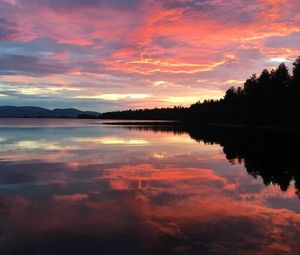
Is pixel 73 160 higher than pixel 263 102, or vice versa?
pixel 263 102

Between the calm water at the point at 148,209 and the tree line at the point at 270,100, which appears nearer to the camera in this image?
the calm water at the point at 148,209

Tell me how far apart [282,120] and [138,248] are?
305ft

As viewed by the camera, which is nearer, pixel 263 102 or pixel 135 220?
pixel 135 220

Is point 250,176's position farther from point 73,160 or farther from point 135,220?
point 73,160

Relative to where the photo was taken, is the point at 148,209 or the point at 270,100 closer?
the point at 148,209

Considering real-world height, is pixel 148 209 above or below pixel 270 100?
below

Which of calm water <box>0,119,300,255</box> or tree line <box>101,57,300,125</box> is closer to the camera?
calm water <box>0,119,300,255</box>

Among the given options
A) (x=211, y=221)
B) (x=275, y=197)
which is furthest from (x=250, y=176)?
(x=211, y=221)

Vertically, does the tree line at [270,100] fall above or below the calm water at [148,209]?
above

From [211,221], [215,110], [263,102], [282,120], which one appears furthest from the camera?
[215,110]

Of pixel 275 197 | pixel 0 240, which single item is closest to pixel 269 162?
pixel 275 197

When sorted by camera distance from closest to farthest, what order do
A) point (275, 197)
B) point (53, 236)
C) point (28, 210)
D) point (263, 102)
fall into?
point (53, 236), point (28, 210), point (275, 197), point (263, 102)

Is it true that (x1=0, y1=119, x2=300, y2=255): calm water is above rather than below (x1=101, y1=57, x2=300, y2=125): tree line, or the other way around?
below

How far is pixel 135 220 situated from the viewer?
15.2 m
